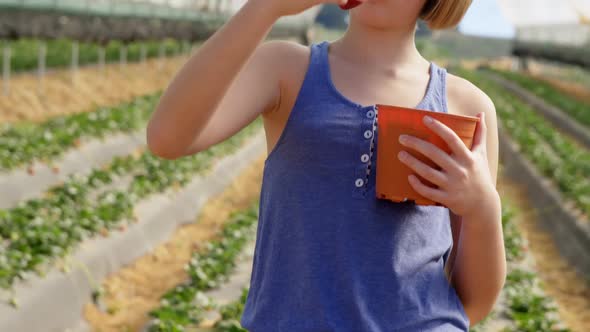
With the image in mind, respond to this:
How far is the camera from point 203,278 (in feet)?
18.3

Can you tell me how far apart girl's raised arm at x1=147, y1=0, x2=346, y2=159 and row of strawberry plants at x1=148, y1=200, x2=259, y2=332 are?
121 inches

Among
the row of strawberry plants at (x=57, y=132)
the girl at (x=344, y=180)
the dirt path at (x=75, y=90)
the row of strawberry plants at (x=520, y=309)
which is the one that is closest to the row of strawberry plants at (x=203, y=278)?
the row of strawberry plants at (x=520, y=309)

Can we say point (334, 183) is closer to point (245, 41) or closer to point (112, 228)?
point (245, 41)

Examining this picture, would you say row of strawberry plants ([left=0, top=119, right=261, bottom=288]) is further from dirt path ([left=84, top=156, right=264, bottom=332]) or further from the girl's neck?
the girl's neck

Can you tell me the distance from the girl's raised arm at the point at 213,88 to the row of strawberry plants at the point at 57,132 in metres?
5.64

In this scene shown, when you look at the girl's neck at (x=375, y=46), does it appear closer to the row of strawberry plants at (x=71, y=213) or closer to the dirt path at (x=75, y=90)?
the row of strawberry plants at (x=71, y=213)

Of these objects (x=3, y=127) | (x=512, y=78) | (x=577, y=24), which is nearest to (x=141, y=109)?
(x=3, y=127)

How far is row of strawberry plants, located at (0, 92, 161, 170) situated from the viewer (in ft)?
23.8

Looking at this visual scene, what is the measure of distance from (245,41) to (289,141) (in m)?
0.22

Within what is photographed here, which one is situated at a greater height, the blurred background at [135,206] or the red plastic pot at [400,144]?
the red plastic pot at [400,144]

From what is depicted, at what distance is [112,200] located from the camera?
692 cm

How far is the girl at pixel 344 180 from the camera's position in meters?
1.34

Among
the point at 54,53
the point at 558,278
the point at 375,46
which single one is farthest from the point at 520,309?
the point at 54,53

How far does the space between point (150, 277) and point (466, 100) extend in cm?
480
